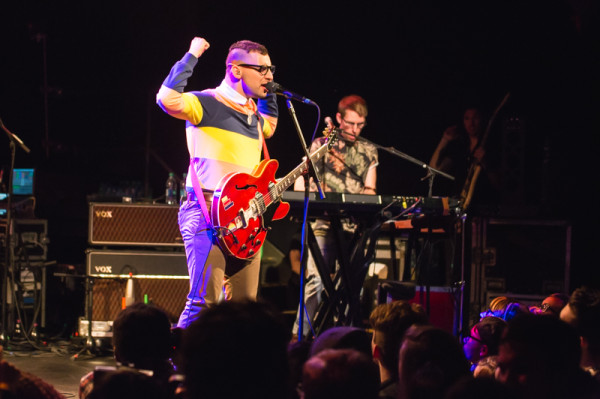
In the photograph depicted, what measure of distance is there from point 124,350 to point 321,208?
98.0 inches

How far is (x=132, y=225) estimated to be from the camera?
20.7 ft

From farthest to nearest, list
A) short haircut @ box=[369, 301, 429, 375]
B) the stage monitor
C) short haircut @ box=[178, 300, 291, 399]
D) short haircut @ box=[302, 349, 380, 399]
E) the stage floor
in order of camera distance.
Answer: the stage monitor → the stage floor → short haircut @ box=[369, 301, 429, 375] → short haircut @ box=[302, 349, 380, 399] → short haircut @ box=[178, 300, 291, 399]

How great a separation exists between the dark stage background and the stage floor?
239cm

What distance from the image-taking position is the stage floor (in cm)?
494

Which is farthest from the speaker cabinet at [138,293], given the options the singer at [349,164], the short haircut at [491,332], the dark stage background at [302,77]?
the short haircut at [491,332]

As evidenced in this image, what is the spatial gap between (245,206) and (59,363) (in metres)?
2.56

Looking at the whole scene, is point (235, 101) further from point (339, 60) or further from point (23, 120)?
point (23, 120)

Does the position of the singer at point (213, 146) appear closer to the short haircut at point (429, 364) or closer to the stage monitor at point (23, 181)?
the short haircut at point (429, 364)

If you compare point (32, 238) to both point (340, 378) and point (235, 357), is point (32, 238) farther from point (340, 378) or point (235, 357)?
point (235, 357)

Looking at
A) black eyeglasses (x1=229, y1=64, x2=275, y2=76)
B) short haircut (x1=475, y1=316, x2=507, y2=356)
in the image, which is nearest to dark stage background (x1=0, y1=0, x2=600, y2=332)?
black eyeglasses (x1=229, y1=64, x2=275, y2=76)

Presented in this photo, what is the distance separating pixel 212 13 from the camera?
8586 mm

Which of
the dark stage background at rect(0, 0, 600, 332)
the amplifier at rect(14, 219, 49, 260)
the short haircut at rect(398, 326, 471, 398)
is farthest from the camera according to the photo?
the dark stage background at rect(0, 0, 600, 332)

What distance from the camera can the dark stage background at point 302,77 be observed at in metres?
8.29

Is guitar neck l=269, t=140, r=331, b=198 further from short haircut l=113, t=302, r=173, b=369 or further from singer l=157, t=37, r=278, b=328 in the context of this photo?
short haircut l=113, t=302, r=173, b=369
